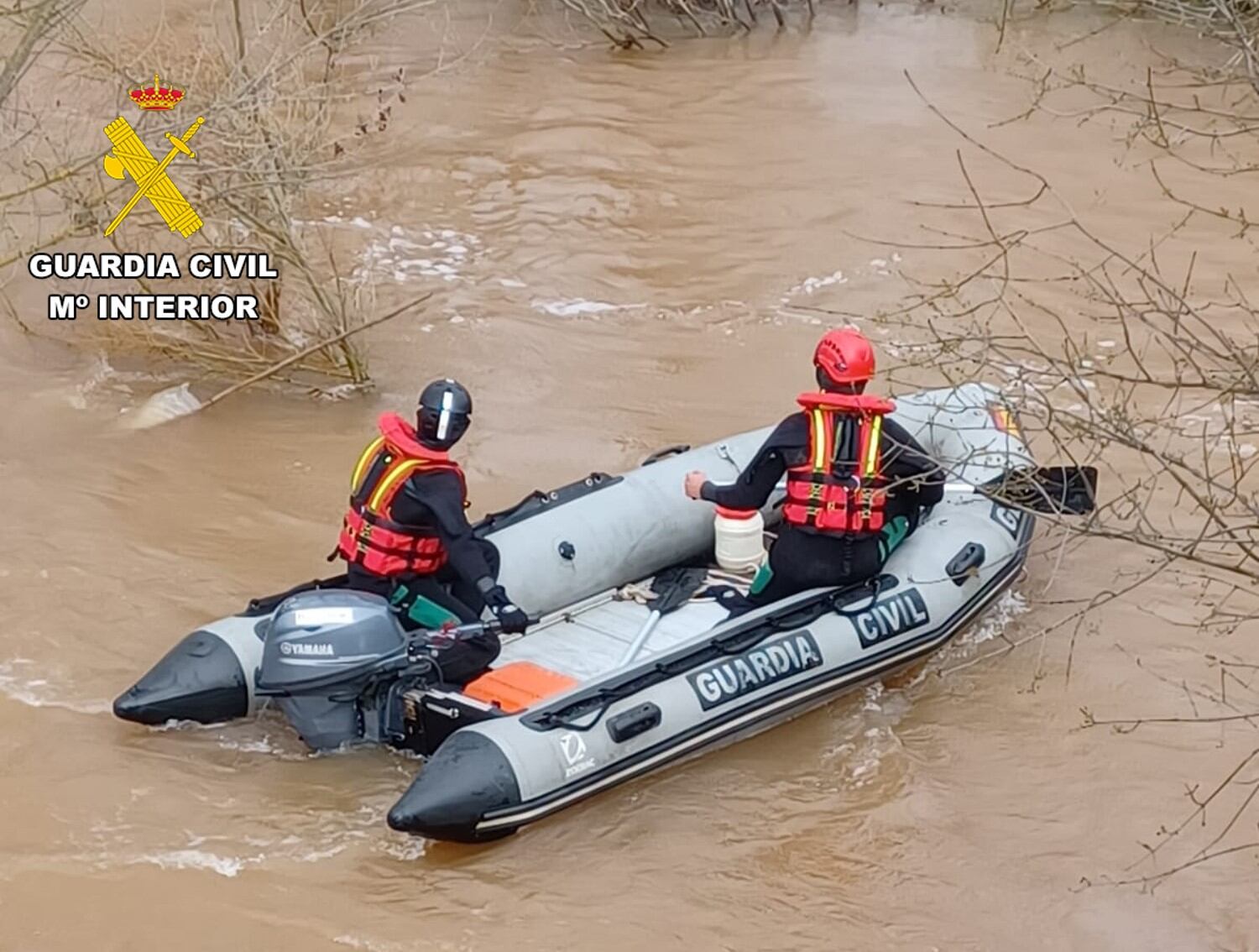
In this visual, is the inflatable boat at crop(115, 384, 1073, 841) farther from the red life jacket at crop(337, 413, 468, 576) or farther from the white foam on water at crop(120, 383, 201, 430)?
the white foam on water at crop(120, 383, 201, 430)

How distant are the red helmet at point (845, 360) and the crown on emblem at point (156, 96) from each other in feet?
A: 11.1

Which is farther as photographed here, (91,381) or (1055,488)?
(91,381)

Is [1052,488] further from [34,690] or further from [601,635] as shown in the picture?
[34,690]

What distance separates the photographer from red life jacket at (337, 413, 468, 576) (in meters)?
5.66

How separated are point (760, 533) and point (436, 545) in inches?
51.6

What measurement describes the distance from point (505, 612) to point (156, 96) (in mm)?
3378

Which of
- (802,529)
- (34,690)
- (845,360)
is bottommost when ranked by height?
(34,690)

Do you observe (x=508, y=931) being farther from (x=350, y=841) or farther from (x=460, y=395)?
(x=460, y=395)

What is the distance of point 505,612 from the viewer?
5.53 metres

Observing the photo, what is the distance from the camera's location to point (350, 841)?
5289 millimetres

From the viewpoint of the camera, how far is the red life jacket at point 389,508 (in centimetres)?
566

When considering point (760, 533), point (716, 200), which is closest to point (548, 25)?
point (716, 200)

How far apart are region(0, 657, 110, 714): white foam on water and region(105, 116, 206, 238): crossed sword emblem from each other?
203cm

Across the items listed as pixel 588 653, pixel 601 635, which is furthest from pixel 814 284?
pixel 588 653
